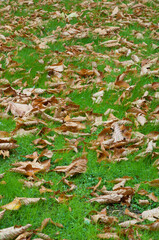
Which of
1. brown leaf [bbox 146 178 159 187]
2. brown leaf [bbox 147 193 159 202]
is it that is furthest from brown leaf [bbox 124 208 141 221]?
brown leaf [bbox 146 178 159 187]

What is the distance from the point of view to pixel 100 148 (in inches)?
121

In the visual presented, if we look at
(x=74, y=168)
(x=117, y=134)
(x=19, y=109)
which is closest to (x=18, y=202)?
(x=74, y=168)

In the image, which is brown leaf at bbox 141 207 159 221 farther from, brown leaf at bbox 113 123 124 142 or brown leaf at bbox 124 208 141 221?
brown leaf at bbox 113 123 124 142

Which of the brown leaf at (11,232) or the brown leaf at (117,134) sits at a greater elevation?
the brown leaf at (11,232)

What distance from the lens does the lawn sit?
231 centimetres

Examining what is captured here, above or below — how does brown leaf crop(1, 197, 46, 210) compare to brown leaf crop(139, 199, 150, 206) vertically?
above

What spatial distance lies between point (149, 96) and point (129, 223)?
2020 millimetres

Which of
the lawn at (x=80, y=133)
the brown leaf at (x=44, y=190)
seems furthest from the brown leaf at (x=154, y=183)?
the brown leaf at (x=44, y=190)

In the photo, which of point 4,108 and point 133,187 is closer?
point 133,187

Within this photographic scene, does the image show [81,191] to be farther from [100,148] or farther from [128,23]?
[128,23]

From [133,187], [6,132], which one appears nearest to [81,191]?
[133,187]

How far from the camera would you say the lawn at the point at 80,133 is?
231 centimetres

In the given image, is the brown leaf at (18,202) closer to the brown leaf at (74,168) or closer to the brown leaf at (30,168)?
the brown leaf at (30,168)

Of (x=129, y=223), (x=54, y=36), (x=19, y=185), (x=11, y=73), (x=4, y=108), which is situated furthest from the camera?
(x=54, y=36)
